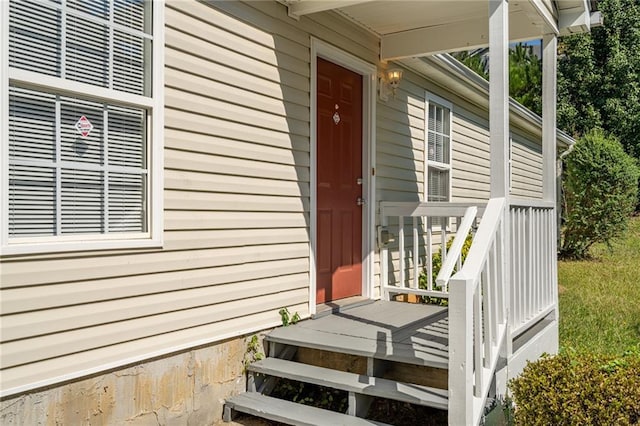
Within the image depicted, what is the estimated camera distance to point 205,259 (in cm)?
362

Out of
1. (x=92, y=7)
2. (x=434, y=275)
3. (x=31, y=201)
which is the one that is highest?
(x=92, y=7)

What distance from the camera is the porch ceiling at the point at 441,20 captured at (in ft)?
15.1

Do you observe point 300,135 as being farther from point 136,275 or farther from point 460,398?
point 460,398

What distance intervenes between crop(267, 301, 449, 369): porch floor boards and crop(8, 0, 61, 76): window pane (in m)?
2.35

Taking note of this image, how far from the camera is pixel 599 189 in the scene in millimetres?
11508

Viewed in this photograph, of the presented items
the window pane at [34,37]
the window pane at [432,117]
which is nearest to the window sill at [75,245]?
the window pane at [34,37]

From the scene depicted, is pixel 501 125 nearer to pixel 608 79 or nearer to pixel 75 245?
pixel 75 245

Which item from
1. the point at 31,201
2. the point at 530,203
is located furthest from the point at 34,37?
the point at 530,203

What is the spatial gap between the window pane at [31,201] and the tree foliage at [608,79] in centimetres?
1925

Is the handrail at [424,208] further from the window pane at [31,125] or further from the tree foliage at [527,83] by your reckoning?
the tree foliage at [527,83]

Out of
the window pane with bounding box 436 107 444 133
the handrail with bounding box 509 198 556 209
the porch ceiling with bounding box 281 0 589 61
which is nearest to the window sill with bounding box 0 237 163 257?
the porch ceiling with bounding box 281 0 589 61

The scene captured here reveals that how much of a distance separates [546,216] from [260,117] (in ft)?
9.12

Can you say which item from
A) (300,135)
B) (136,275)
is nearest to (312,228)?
(300,135)

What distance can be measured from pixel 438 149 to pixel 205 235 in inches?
176
